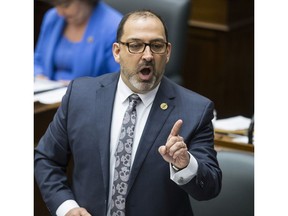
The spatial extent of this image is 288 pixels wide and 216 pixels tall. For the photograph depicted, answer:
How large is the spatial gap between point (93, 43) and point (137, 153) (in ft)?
4.10

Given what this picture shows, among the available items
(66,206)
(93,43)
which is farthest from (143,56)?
(93,43)

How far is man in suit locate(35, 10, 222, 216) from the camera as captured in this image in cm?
123

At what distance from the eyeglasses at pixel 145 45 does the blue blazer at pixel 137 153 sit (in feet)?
0.43

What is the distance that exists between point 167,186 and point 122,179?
84mm

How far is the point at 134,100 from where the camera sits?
130cm

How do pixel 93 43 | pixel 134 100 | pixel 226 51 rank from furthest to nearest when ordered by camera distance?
pixel 226 51 < pixel 93 43 < pixel 134 100

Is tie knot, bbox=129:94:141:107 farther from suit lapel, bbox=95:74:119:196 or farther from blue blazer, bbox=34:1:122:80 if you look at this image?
blue blazer, bbox=34:1:122:80

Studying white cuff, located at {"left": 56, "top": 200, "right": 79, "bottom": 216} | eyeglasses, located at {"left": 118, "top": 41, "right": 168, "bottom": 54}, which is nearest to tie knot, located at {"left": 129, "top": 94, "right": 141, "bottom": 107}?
eyeglasses, located at {"left": 118, "top": 41, "right": 168, "bottom": 54}

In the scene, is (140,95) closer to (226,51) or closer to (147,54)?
(147,54)

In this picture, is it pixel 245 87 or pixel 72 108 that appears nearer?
pixel 72 108

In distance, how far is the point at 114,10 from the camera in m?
2.66

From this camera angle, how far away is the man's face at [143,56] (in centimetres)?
121

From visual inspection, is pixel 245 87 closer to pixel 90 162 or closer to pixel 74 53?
pixel 74 53
